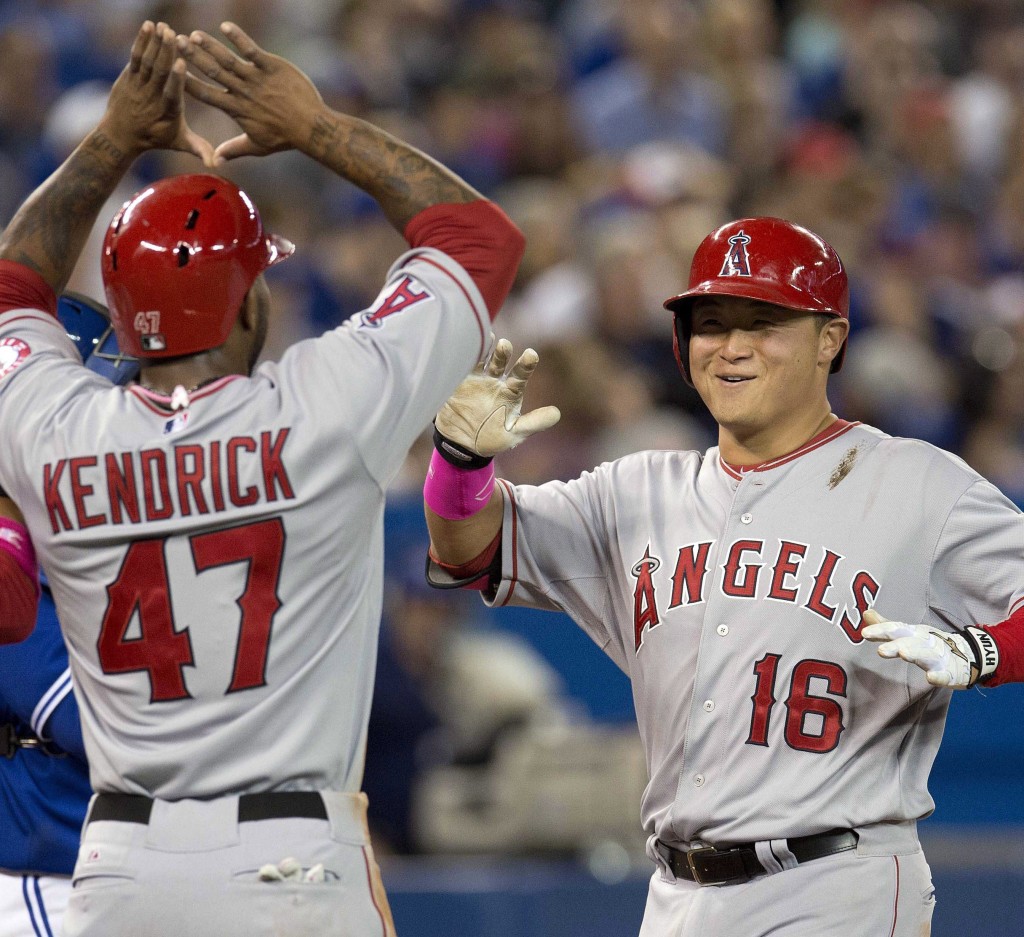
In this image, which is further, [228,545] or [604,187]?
[604,187]

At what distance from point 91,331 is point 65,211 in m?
0.53

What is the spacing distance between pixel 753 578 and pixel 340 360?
1047 millimetres

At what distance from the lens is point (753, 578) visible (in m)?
3.34

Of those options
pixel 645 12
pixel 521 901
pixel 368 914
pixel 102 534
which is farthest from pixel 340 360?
pixel 645 12

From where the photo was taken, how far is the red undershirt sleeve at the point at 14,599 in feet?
9.32

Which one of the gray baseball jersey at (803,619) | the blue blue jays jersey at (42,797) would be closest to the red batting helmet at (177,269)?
the blue blue jays jersey at (42,797)

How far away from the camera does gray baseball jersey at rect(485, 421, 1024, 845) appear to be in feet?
10.6

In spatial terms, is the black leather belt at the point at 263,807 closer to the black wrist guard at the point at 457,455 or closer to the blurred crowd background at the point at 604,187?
the black wrist guard at the point at 457,455

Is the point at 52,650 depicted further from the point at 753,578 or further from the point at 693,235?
the point at 693,235

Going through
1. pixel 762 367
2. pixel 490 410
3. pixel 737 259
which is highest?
pixel 737 259

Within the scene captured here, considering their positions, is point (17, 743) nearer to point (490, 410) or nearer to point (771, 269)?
point (490, 410)

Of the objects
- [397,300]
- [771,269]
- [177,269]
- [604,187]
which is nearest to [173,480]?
[177,269]

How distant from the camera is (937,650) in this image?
3012 millimetres

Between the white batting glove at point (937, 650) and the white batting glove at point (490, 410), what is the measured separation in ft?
2.55
